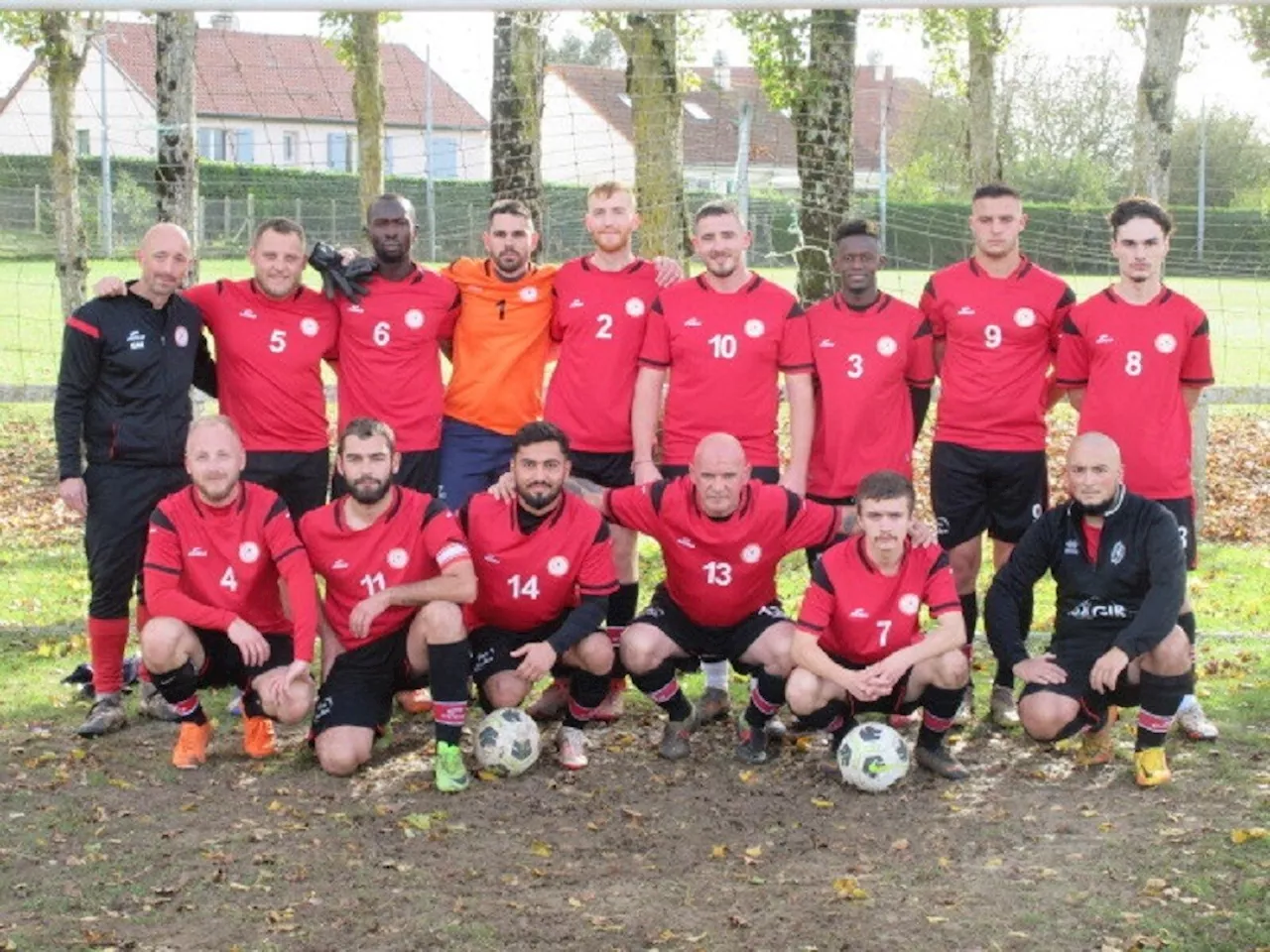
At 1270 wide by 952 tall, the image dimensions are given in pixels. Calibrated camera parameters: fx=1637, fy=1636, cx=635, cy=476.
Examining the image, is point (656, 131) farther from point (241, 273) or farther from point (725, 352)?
point (241, 273)

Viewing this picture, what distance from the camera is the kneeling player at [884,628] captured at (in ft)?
18.7

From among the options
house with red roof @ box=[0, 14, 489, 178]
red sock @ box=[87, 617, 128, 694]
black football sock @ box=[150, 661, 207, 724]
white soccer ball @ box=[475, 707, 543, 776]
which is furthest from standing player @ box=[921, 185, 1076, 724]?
house with red roof @ box=[0, 14, 489, 178]

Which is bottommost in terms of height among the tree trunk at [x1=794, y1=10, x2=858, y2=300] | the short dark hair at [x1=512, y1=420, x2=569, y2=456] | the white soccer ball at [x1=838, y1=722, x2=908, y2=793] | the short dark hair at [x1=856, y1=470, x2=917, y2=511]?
the white soccer ball at [x1=838, y1=722, x2=908, y2=793]

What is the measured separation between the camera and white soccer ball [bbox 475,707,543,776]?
5.84 meters

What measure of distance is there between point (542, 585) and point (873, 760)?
1.38 metres

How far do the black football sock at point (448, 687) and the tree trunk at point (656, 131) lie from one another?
15.9 ft

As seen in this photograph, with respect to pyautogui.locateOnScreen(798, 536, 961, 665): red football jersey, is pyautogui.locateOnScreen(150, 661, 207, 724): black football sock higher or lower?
lower

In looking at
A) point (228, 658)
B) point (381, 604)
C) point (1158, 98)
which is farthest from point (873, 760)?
point (1158, 98)

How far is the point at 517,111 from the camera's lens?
1033 cm

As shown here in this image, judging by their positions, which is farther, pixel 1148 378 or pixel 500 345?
pixel 500 345

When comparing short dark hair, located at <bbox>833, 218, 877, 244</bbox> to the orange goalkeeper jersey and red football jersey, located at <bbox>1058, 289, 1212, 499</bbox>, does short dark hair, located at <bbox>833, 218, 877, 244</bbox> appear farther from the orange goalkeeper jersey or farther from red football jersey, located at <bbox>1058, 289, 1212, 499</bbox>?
the orange goalkeeper jersey

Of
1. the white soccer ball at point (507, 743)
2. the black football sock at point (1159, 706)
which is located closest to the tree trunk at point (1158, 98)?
the black football sock at point (1159, 706)

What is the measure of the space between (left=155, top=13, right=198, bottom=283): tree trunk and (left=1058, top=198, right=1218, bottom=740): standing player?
597 centimetres

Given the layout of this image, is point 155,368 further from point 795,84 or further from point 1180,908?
point 795,84
